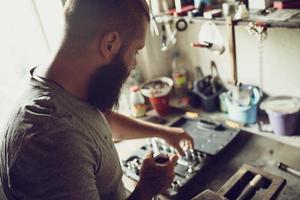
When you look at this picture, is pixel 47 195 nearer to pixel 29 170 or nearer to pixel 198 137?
pixel 29 170

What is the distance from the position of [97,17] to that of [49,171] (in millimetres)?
394

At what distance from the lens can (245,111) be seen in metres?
1.51

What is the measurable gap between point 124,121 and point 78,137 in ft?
1.56

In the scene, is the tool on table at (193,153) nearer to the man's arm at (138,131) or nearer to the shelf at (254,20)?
the man's arm at (138,131)

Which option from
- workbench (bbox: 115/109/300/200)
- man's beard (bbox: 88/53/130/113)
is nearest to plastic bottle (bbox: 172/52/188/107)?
workbench (bbox: 115/109/300/200)

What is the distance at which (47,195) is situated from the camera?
69 cm

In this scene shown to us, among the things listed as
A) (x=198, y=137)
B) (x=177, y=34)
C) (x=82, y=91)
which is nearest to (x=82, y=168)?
(x=82, y=91)

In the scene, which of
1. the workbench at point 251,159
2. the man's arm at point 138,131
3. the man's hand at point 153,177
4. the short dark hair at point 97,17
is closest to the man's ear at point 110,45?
the short dark hair at point 97,17

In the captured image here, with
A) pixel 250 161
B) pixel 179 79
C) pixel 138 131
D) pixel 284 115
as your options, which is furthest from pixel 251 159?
pixel 179 79

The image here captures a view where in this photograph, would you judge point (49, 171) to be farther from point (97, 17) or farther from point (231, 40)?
point (231, 40)

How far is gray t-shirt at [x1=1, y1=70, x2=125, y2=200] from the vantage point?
0.69 meters

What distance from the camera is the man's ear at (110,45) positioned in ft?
2.68

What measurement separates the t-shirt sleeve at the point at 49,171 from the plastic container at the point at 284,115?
97 centimetres

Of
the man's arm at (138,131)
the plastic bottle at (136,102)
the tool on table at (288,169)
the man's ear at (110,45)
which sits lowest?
the tool on table at (288,169)
